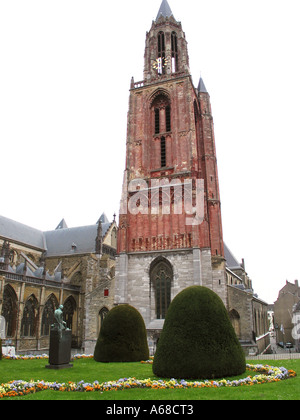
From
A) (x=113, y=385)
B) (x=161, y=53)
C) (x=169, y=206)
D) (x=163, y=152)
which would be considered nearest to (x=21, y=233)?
(x=163, y=152)

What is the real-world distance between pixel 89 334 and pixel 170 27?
35.1 m

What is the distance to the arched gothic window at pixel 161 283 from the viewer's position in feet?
86.4

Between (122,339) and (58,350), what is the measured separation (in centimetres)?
442

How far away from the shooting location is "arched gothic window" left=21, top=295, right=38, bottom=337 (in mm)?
31369

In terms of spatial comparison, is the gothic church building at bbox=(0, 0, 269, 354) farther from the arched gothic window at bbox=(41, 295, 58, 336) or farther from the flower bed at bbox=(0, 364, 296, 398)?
the flower bed at bbox=(0, 364, 296, 398)

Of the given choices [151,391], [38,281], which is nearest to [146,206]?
[38,281]

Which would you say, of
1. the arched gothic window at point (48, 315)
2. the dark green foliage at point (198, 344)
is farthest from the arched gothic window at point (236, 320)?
the arched gothic window at point (48, 315)

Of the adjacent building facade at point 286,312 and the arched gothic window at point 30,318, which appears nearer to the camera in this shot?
the arched gothic window at point 30,318

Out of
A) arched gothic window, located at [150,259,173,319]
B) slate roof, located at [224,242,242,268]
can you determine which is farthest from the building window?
slate roof, located at [224,242,242,268]

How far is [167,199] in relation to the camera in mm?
28578

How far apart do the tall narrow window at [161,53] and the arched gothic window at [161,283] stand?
22.4 m

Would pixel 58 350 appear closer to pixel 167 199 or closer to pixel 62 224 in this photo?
pixel 167 199

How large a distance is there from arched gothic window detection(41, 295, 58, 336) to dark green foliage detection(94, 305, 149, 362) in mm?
18350

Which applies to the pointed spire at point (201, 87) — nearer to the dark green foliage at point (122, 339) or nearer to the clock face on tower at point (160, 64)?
the clock face on tower at point (160, 64)
